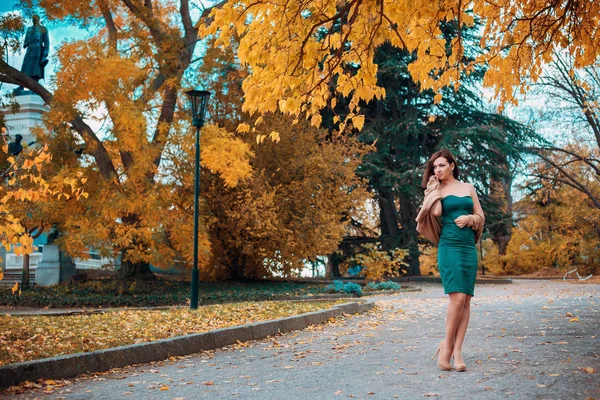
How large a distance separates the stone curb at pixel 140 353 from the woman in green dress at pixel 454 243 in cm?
349

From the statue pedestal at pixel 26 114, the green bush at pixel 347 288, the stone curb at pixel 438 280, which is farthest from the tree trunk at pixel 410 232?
the statue pedestal at pixel 26 114

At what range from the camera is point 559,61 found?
29281 mm

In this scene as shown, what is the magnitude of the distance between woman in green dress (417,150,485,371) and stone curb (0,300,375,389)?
137 inches

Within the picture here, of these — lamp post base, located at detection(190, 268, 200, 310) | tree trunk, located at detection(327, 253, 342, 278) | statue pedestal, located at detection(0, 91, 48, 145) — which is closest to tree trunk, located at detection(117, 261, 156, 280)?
lamp post base, located at detection(190, 268, 200, 310)

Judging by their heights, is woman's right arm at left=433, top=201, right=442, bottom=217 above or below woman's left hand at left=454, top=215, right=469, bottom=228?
above

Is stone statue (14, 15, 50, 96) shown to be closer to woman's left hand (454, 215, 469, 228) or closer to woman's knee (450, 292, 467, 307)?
woman's left hand (454, 215, 469, 228)

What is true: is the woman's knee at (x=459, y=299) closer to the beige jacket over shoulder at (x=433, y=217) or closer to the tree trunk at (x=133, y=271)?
the beige jacket over shoulder at (x=433, y=217)

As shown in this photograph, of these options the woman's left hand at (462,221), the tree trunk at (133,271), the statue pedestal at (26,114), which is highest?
the statue pedestal at (26,114)

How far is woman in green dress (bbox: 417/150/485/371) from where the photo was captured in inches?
243

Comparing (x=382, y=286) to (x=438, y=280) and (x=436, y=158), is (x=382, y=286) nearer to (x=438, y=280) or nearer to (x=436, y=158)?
(x=438, y=280)

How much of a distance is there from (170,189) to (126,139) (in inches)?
103

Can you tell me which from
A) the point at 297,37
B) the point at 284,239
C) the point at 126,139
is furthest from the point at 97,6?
the point at 297,37

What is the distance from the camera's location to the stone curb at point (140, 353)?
21.0 feet

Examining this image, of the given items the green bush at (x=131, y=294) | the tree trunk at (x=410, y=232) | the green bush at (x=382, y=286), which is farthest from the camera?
the tree trunk at (x=410, y=232)
